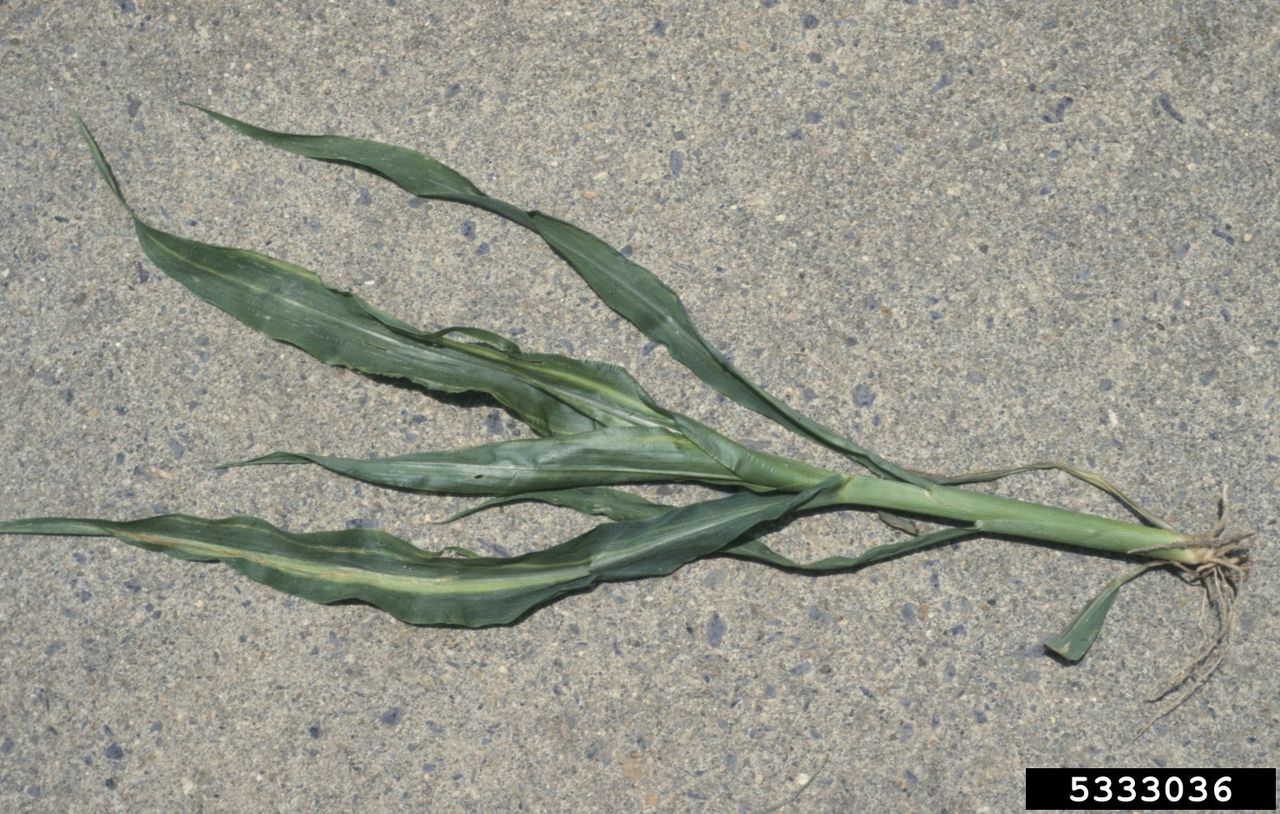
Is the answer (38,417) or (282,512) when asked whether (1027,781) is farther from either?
(38,417)

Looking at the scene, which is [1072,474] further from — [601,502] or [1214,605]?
[601,502]

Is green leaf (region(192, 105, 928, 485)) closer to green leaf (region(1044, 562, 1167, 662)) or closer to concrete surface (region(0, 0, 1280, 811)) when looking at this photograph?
concrete surface (region(0, 0, 1280, 811))

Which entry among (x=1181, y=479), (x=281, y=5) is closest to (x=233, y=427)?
(x=281, y=5)

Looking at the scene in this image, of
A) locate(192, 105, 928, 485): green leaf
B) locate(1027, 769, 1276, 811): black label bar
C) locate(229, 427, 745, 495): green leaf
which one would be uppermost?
locate(192, 105, 928, 485): green leaf

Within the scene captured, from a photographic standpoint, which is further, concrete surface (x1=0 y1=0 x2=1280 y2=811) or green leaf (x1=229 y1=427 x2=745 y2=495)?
concrete surface (x1=0 y1=0 x2=1280 y2=811)

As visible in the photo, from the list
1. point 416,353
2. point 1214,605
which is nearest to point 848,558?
point 1214,605

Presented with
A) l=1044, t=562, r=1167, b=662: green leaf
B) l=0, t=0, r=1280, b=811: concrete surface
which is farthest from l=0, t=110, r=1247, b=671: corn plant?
l=0, t=0, r=1280, b=811: concrete surface
